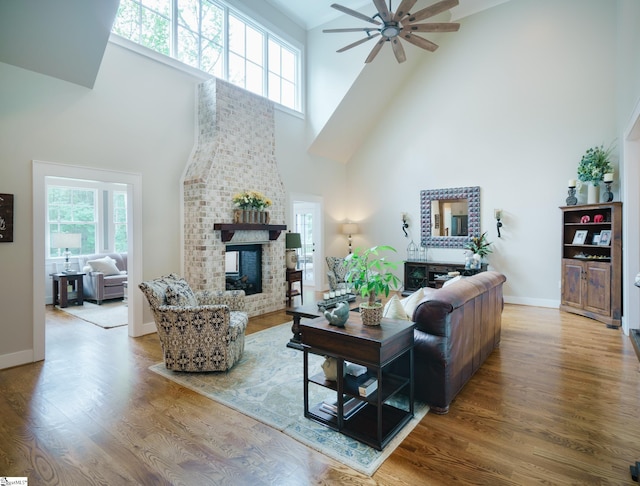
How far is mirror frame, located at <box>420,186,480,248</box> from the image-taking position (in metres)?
7.06

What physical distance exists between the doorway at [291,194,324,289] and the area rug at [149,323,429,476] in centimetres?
387

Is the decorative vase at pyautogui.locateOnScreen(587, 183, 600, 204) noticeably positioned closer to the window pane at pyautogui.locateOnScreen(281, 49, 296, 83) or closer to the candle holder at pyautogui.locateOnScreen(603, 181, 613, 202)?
the candle holder at pyautogui.locateOnScreen(603, 181, 613, 202)

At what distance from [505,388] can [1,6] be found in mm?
5631

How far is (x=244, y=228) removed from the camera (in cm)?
561

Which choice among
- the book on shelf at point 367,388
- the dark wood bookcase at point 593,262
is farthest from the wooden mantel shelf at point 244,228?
the dark wood bookcase at point 593,262

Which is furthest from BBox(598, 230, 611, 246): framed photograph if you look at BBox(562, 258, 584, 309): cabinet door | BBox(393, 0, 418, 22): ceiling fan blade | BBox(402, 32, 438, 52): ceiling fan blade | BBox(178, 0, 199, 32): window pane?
BBox(178, 0, 199, 32): window pane

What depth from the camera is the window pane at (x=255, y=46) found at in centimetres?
646

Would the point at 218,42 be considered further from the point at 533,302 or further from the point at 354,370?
the point at 533,302

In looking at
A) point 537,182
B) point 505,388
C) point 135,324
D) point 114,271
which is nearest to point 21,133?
point 135,324

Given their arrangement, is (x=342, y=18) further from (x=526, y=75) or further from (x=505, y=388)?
(x=505, y=388)

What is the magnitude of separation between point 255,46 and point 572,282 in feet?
22.7

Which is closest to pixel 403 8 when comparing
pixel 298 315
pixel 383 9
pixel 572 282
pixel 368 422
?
pixel 383 9

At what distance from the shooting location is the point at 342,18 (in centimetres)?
702

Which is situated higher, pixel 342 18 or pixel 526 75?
pixel 342 18
